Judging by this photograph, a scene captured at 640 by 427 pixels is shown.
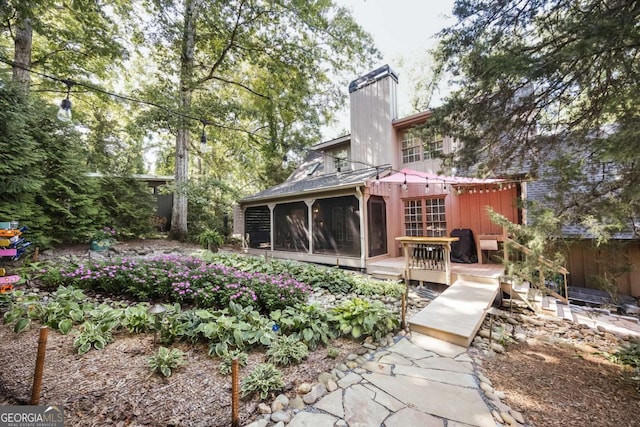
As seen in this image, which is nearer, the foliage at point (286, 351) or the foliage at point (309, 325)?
the foliage at point (286, 351)

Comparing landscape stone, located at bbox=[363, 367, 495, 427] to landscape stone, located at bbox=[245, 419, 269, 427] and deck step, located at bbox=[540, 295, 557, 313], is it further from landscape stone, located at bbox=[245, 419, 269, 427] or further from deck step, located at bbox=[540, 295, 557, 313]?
deck step, located at bbox=[540, 295, 557, 313]

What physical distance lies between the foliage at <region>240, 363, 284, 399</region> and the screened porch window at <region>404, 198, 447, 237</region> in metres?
6.68

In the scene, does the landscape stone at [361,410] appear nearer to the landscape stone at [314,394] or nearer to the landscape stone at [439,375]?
the landscape stone at [314,394]

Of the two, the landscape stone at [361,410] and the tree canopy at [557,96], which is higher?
the tree canopy at [557,96]

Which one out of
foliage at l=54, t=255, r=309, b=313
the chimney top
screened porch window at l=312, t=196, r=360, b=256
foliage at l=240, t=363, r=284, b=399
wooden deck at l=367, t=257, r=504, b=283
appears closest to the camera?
foliage at l=240, t=363, r=284, b=399

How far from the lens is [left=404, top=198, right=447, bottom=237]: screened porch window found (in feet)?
A: 24.5

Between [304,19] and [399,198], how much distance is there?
7.47 meters

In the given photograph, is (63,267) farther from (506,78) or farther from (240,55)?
(240,55)

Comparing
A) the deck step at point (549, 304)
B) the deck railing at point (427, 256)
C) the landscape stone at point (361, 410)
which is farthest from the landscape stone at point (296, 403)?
the deck step at point (549, 304)

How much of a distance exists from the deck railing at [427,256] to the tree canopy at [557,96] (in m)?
2.11

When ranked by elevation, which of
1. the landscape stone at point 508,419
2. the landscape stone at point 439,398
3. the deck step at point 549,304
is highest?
the landscape stone at point 439,398

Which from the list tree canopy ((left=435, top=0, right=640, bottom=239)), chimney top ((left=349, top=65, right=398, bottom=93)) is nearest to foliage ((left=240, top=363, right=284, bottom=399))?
tree canopy ((left=435, top=0, right=640, bottom=239))

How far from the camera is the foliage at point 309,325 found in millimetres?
2853

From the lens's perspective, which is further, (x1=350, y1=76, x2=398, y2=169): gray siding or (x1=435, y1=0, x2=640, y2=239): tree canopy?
(x1=350, y1=76, x2=398, y2=169): gray siding
